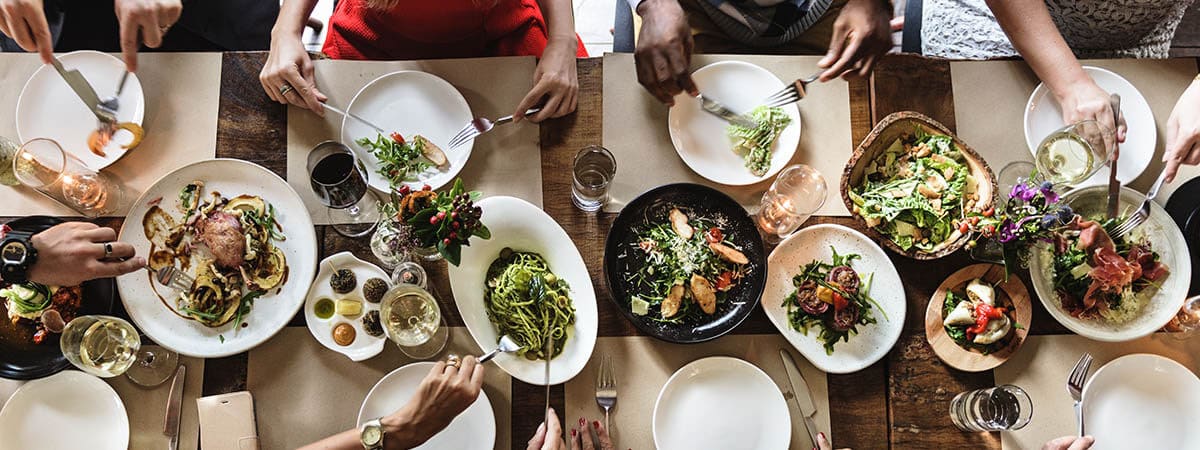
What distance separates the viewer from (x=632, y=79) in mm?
1866

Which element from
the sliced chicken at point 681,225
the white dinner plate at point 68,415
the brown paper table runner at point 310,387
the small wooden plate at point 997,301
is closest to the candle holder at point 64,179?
the white dinner plate at point 68,415

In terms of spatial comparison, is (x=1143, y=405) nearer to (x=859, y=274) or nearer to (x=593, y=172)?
(x=859, y=274)

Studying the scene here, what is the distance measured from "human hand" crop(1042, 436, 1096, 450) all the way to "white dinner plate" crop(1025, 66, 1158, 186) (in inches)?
26.9

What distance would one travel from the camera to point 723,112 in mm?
1837

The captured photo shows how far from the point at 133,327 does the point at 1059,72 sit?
2.52 metres

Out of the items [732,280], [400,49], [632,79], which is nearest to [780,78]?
[632,79]

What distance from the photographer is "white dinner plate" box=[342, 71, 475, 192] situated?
1.77 metres

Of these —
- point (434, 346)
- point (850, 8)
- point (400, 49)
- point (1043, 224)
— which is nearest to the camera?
point (1043, 224)

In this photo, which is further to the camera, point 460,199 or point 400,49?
point 400,49

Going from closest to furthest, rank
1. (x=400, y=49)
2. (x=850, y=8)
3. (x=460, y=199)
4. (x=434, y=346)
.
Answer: (x=460, y=199)
(x=434, y=346)
(x=850, y=8)
(x=400, y=49)

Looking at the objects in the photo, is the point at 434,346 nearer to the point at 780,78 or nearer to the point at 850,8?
the point at 780,78

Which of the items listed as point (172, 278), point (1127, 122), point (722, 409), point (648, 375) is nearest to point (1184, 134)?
point (1127, 122)

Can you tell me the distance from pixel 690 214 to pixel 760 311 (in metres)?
0.32

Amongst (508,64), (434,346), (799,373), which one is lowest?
(799,373)
